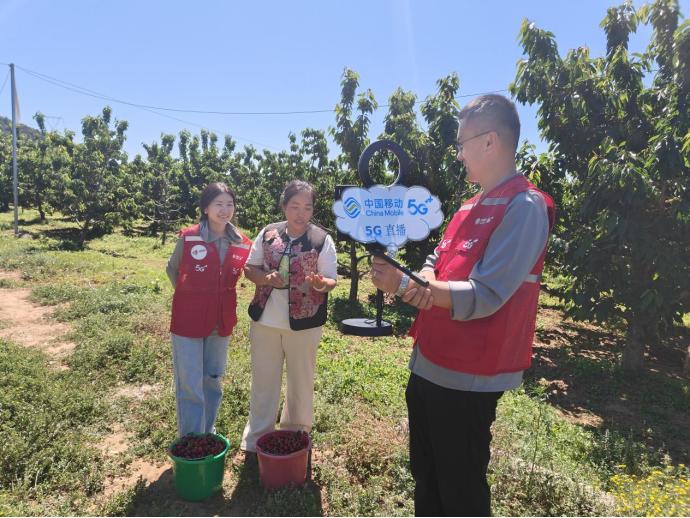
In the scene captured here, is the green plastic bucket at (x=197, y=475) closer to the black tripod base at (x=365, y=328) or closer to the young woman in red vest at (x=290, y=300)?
the young woman in red vest at (x=290, y=300)

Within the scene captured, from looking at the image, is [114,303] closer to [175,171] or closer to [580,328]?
[580,328]

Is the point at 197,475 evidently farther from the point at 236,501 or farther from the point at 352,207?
the point at 352,207

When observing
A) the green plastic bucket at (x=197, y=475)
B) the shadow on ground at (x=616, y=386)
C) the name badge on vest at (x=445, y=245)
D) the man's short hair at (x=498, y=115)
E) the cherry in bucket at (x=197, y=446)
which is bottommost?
the shadow on ground at (x=616, y=386)

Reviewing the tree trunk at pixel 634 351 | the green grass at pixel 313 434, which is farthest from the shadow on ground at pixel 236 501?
the tree trunk at pixel 634 351

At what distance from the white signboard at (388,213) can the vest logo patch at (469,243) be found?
0.63 feet

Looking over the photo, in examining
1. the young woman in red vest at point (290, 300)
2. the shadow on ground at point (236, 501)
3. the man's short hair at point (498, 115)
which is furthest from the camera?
the young woman in red vest at point (290, 300)

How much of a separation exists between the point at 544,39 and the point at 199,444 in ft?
21.2

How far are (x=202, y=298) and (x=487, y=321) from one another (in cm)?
217

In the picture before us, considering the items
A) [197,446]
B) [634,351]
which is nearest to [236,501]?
[197,446]

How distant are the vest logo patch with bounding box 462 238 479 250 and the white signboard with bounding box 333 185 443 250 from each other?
19 cm

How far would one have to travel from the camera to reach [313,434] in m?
3.73

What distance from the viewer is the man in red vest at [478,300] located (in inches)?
57.3

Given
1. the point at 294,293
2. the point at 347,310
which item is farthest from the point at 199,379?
the point at 347,310

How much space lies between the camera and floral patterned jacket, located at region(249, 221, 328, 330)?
2.93m
